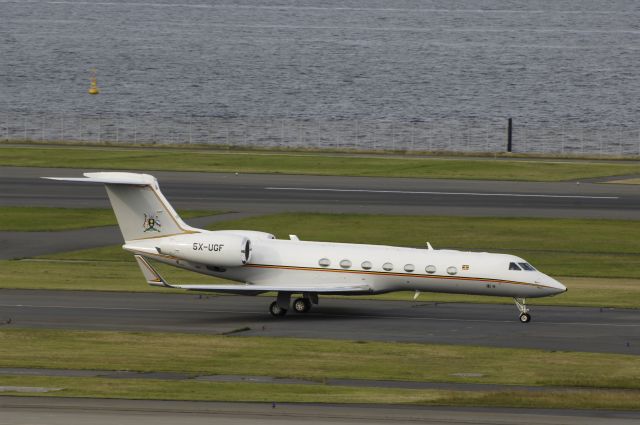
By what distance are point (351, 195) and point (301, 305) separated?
1436 inches

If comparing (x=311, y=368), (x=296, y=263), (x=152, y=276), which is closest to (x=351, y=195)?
(x=296, y=263)

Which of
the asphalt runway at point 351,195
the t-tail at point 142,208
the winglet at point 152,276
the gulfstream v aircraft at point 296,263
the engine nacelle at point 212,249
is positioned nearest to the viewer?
the winglet at point 152,276

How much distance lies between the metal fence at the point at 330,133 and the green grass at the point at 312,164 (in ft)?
88.1

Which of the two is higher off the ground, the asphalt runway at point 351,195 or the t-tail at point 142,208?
the asphalt runway at point 351,195

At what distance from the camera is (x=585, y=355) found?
44.8 m

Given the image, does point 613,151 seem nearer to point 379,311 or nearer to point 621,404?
point 379,311

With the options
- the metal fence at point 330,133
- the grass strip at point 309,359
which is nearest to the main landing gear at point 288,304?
the grass strip at point 309,359

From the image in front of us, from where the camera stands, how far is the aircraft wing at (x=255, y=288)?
50906mm

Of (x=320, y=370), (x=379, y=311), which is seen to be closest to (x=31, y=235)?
(x=379, y=311)

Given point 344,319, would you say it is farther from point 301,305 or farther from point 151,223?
point 151,223

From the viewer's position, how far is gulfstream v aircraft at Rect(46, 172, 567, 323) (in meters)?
51.4

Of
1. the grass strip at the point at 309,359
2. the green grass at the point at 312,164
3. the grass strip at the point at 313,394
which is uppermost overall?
the green grass at the point at 312,164

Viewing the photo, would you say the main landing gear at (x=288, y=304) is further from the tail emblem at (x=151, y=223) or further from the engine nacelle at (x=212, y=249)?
the tail emblem at (x=151, y=223)

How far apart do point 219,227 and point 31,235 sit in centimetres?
1086
